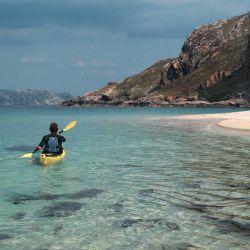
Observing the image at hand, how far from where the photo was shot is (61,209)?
14016 millimetres

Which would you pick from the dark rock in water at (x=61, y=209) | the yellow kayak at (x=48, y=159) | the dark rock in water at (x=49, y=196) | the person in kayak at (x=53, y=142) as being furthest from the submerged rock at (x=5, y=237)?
the yellow kayak at (x=48, y=159)

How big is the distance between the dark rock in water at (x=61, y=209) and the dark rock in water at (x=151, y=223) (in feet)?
6.57

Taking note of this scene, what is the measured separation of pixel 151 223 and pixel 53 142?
12.9 m

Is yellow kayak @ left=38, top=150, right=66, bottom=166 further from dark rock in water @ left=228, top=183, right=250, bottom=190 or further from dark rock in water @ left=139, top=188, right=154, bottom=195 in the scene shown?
dark rock in water @ left=228, top=183, right=250, bottom=190

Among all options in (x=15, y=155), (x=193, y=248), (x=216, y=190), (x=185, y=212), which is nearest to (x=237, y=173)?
(x=216, y=190)

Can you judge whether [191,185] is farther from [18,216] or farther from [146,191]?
[18,216]

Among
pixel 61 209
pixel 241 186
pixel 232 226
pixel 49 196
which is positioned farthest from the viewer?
pixel 241 186

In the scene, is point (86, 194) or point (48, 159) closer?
point (86, 194)

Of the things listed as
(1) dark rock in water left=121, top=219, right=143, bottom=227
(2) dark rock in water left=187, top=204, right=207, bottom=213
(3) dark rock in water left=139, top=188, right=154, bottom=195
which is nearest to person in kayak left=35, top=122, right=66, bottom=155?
(3) dark rock in water left=139, top=188, right=154, bottom=195

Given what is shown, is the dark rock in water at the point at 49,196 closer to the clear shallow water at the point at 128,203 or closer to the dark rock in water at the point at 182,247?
the clear shallow water at the point at 128,203

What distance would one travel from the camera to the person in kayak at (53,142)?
23.8 m

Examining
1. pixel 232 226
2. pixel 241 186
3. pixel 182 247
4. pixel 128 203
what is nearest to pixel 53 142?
pixel 128 203

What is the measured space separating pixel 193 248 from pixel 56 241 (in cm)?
335

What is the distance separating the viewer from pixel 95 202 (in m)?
15.1
